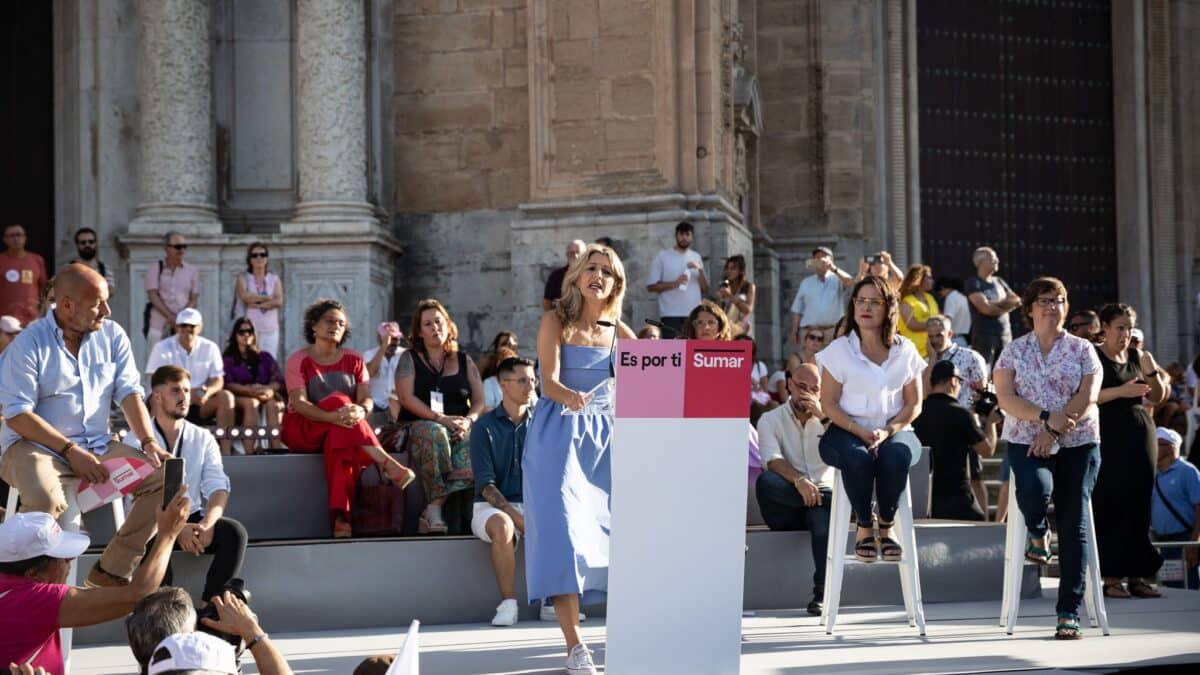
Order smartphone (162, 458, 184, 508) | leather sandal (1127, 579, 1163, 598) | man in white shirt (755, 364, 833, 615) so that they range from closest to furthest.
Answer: smartphone (162, 458, 184, 508)
man in white shirt (755, 364, 833, 615)
leather sandal (1127, 579, 1163, 598)

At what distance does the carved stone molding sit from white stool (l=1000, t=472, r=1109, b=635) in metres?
9.16

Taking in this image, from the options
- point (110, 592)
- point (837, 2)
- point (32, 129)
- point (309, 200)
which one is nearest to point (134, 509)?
point (110, 592)

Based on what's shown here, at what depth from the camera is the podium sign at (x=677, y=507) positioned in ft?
24.2

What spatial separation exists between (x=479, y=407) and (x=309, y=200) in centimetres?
599

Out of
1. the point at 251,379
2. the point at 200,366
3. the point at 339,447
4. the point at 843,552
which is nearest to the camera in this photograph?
the point at 843,552

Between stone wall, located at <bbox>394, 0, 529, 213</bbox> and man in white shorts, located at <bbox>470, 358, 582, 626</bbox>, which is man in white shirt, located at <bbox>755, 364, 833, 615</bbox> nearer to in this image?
man in white shorts, located at <bbox>470, 358, 582, 626</bbox>

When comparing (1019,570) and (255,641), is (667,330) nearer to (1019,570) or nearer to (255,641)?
(1019,570)

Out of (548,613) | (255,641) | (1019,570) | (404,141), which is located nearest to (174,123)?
(404,141)

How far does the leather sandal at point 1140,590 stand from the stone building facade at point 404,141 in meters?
6.39

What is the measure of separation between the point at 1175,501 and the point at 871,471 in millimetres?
5227

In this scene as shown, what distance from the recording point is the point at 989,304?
17.2 meters

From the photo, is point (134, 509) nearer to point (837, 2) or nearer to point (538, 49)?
point (538, 49)

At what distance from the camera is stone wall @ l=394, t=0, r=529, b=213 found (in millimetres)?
18156

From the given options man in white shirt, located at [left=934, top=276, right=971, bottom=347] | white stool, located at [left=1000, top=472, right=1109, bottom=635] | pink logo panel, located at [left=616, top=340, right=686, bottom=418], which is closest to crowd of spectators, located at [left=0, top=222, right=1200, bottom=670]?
white stool, located at [left=1000, top=472, right=1109, bottom=635]
